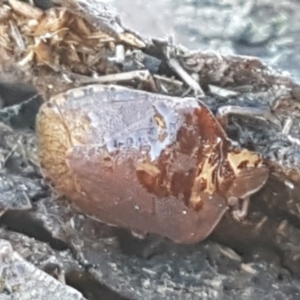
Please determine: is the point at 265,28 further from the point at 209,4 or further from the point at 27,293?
the point at 27,293

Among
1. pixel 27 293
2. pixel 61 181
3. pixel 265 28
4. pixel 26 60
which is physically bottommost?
pixel 27 293

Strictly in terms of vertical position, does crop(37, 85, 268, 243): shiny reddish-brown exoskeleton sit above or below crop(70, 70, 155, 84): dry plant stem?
below

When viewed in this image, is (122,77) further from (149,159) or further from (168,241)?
(168,241)

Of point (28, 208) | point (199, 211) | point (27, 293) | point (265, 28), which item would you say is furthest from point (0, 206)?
point (265, 28)

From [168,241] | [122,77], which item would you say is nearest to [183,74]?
[122,77]

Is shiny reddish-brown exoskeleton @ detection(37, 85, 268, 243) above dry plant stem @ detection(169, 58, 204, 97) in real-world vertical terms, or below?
below

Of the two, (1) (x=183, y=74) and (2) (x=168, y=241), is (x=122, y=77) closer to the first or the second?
(1) (x=183, y=74)

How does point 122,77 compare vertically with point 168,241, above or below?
above

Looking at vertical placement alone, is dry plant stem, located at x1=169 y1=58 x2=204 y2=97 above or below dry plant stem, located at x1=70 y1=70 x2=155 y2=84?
above
